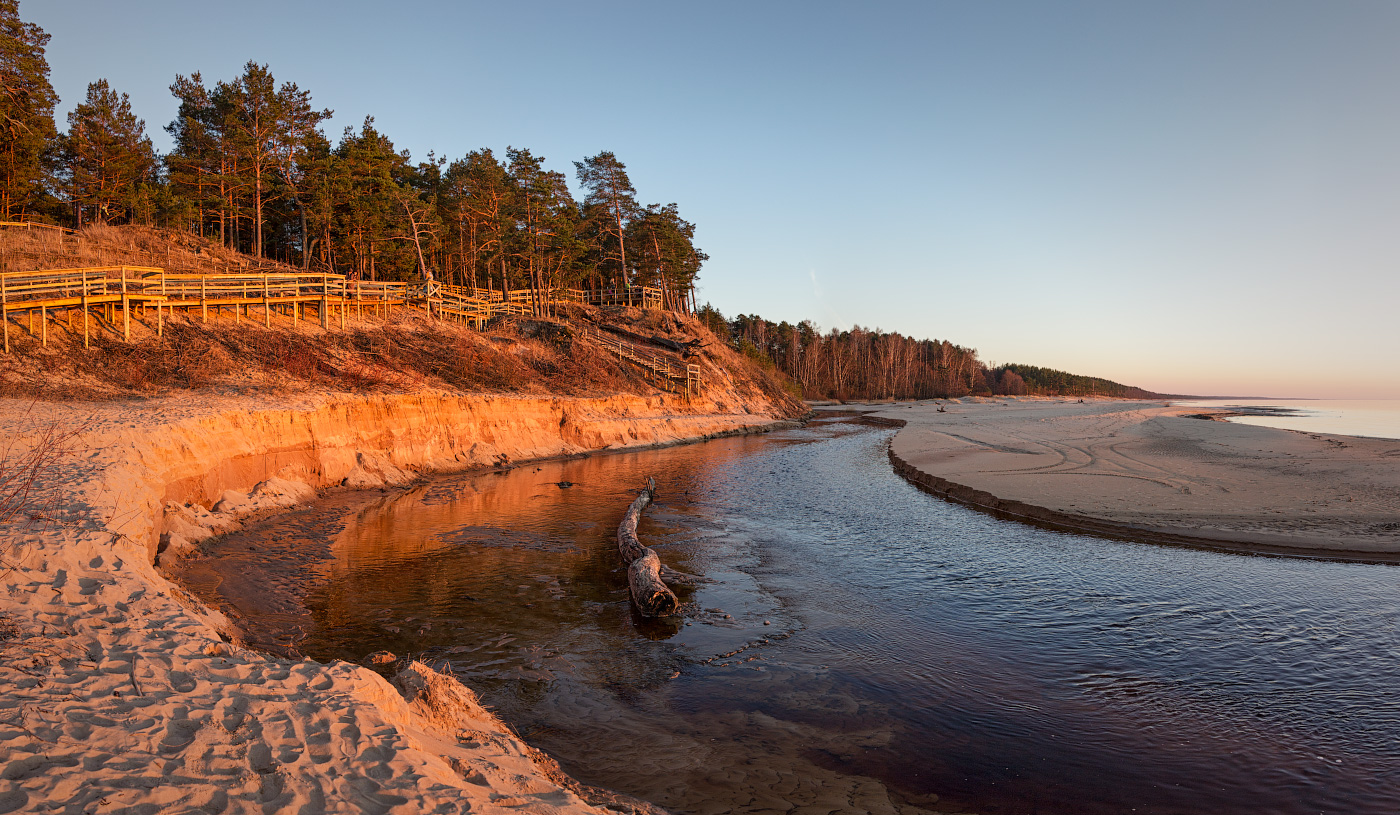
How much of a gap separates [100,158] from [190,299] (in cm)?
2391

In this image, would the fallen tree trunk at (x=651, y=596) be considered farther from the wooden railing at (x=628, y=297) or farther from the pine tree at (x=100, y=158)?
the wooden railing at (x=628, y=297)

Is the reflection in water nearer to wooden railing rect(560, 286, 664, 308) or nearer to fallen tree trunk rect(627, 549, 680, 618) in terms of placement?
fallen tree trunk rect(627, 549, 680, 618)

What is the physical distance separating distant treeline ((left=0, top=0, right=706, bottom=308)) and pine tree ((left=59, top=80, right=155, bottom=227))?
0.31ft

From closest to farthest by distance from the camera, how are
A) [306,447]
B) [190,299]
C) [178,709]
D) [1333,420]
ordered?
1. [178,709]
2. [306,447]
3. [190,299]
4. [1333,420]

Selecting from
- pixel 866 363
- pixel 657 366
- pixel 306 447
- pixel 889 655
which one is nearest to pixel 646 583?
pixel 889 655

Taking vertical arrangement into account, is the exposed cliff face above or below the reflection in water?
above

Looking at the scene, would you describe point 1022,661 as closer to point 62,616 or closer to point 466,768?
point 466,768

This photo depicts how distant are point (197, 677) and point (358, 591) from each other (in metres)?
5.75

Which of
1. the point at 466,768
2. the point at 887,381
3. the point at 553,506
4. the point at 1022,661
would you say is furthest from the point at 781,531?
the point at 887,381

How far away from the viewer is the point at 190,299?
2431 cm

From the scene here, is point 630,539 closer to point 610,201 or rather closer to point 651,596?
point 651,596

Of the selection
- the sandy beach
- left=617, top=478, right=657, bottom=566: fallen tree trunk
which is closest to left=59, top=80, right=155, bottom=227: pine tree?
left=617, top=478, right=657, bottom=566: fallen tree trunk

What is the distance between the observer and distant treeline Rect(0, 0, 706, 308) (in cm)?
3772

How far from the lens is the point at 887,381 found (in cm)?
10938
